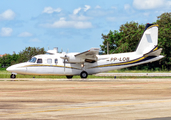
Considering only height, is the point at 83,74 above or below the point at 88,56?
below

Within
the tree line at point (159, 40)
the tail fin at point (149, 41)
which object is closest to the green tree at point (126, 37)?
the tree line at point (159, 40)

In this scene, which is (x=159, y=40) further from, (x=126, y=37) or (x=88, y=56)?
(x=88, y=56)

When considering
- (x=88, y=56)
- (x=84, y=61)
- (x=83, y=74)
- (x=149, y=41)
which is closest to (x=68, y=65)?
(x=84, y=61)

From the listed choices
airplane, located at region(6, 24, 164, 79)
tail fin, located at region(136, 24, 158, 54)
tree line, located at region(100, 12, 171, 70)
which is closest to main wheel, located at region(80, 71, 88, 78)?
airplane, located at region(6, 24, 164, 79)

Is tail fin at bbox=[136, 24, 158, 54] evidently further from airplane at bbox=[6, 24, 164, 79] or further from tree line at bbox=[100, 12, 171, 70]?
tree line at bbox=[100, 12, 171, 70]

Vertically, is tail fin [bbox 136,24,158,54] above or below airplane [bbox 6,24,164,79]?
above

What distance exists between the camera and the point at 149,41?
1245 inches

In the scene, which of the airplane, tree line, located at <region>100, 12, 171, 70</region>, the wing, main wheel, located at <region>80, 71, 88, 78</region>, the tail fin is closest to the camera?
the wing

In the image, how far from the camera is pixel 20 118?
8289 millimetres

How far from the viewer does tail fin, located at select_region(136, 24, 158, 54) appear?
31406 millimetres

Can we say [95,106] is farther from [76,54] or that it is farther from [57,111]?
[76,54]

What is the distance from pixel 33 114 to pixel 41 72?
20763 millimetres

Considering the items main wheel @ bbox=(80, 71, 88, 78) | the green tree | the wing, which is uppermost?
the green tree

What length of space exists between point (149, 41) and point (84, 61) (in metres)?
7.77
